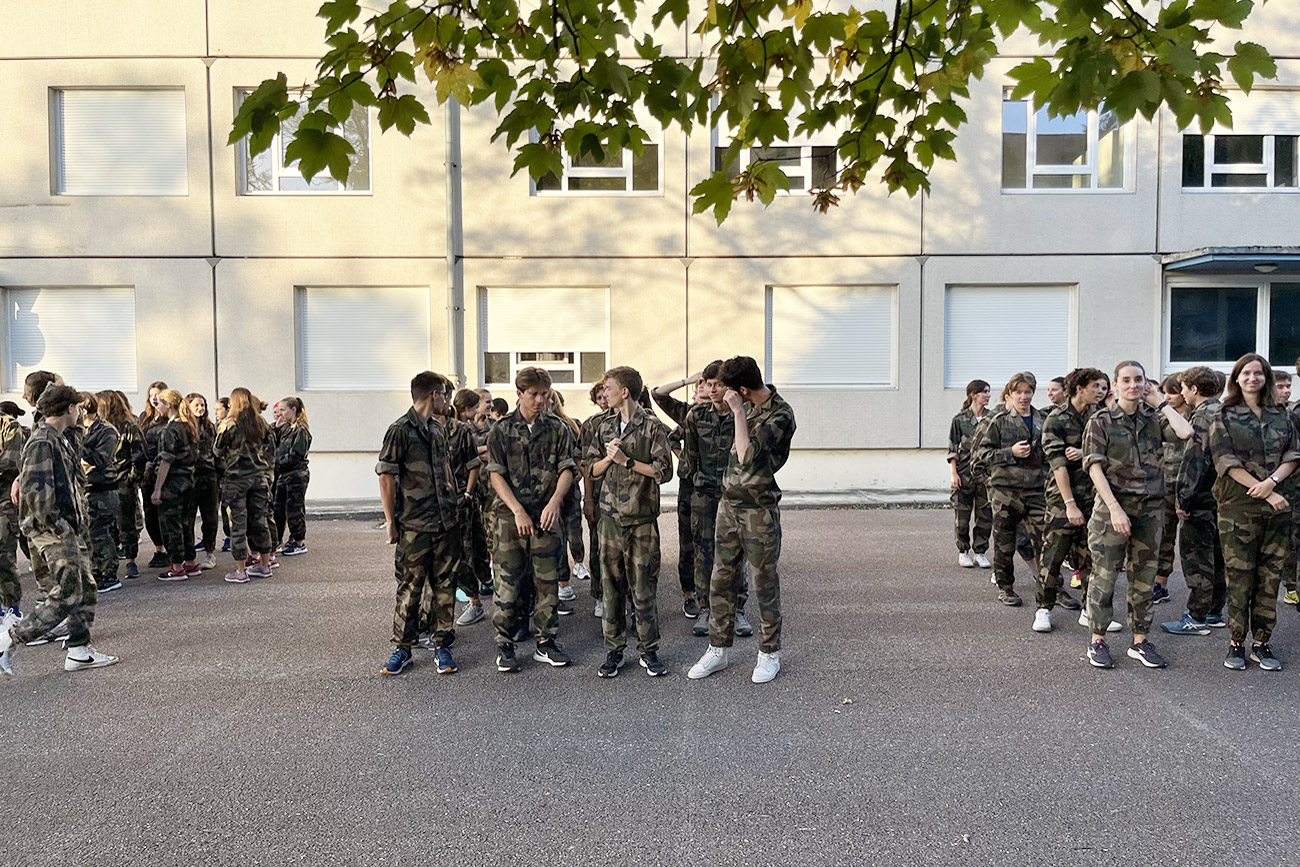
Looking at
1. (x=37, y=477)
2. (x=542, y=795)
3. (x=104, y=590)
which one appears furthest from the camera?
(x=104, y=590)

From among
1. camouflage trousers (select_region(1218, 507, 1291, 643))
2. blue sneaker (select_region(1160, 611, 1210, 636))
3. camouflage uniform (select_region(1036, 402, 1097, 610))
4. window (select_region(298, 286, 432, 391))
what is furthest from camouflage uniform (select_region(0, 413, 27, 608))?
blue sneaker (select_region(1160, 611, 1210, 636))

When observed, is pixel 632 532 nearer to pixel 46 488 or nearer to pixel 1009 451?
pixel 1009 451

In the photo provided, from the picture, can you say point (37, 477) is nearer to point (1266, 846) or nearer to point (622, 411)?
point (622, 411)

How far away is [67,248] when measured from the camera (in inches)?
544

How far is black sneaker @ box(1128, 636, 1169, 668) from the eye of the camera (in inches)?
215

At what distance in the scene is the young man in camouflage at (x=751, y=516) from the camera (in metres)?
5.22

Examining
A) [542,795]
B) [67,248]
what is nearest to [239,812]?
[542,795]

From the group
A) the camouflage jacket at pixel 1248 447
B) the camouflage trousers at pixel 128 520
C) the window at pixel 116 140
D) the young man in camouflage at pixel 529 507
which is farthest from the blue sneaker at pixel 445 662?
the window at pixel 116 140

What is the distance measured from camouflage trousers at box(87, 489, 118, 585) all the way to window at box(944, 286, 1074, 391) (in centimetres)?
1211

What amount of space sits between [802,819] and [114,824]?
2.94m

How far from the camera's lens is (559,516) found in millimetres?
5734

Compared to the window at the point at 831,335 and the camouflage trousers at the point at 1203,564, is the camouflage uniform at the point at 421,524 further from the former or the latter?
the window at the point at 831,335

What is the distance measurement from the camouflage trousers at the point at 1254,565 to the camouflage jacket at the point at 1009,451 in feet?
5.02

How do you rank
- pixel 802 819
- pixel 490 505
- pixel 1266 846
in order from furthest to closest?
pixel 490 505 < pixel 802 819 < pixel 1266 846
